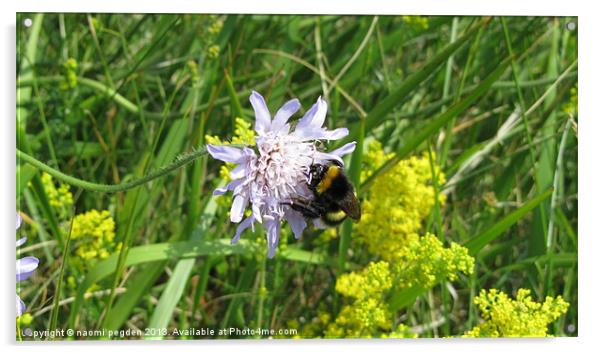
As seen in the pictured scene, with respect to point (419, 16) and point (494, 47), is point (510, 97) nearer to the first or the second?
point (494, 47)

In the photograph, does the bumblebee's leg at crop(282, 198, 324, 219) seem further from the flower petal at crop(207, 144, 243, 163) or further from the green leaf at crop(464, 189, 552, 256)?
the green leaf at crop(464, 189, 552, 256)

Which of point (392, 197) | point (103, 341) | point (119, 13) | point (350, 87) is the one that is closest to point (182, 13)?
point (119, 13)

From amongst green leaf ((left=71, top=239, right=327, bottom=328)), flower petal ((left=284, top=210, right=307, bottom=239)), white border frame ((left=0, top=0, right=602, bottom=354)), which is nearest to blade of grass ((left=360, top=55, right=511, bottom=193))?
white border frame ((left=0, top=0, right=602, bottom=354))

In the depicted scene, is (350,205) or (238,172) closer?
(238,172)

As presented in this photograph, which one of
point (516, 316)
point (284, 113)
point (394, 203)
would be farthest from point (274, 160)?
point (516, 316)

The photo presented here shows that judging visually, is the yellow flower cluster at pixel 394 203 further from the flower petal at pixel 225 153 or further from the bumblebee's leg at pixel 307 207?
the flower petal at pixel 225 153

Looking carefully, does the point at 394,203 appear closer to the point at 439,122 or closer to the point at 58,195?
the point at 439,122
